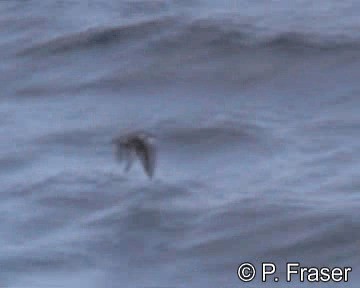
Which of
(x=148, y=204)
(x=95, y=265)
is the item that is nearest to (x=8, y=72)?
(x=148, y=204)

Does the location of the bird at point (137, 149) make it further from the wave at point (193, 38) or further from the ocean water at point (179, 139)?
the wave at point (193, 38)

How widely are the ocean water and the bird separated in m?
0.06

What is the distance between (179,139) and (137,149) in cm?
94

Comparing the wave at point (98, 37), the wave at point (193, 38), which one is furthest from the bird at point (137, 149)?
the wave at point (98, 37)

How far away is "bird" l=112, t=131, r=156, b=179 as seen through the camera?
981 centimetres

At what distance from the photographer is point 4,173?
10.1 metres

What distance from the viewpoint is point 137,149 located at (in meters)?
9.72

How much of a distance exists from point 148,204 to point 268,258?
97 centimetres

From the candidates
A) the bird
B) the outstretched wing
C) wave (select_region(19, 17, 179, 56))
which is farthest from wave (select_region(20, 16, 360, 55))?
the outstretched wing

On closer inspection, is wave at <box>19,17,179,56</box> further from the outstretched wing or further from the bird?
the outstretched wing

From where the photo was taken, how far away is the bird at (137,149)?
386 inches

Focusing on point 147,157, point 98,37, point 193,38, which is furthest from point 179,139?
point 98,37

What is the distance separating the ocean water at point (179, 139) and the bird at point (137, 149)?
0.06m

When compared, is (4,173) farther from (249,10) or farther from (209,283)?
(249,10)
